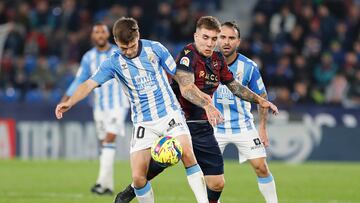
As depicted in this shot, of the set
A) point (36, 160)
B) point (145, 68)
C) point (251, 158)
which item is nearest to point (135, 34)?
point (145, 68)

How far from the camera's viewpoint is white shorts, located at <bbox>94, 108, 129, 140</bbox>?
14016 mm

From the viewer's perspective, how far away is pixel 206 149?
33.0 feet

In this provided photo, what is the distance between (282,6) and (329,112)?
17.6ft

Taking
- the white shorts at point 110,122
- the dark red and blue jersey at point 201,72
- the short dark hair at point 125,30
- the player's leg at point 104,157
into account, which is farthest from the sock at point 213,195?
the white shorts at point 110,122

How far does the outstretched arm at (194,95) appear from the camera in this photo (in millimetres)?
9242

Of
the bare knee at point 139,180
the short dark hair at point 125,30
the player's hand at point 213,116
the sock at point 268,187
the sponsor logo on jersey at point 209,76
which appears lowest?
the sock at point 268,187

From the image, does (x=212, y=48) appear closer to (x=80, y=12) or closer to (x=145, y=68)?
(x=145, y=68)

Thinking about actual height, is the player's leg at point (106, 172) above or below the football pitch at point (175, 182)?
above

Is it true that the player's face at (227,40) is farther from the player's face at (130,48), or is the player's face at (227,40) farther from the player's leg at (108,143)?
the player's leg at (108,143)

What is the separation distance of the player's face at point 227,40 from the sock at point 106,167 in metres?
3.34

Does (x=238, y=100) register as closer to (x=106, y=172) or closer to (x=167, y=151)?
(x=167, y=151)

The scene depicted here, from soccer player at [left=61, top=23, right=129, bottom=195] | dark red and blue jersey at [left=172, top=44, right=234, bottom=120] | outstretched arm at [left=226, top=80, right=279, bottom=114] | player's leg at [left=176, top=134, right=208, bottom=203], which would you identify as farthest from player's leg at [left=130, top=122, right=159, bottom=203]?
soccer player at [left=61, top=23, right=129, bottom=195]

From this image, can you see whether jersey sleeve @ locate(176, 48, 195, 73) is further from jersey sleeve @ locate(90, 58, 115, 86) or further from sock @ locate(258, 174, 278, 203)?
sock @ locate(258, 174, 278, 203)

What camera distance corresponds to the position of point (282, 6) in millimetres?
25359
